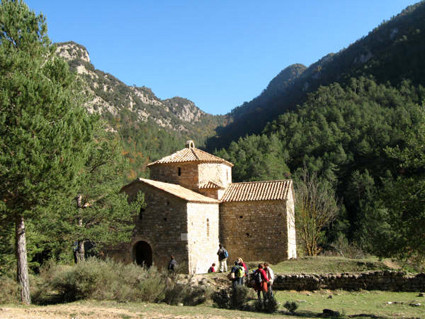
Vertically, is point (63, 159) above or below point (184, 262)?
above

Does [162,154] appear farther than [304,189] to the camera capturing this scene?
Yes

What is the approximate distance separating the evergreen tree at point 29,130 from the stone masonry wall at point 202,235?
8364 millimetres

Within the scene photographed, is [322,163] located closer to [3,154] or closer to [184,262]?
[184,262]

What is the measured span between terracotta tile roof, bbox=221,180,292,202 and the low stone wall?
19.5 ft

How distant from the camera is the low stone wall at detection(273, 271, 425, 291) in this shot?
15613 millimetres

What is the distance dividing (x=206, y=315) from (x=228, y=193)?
1404 centimetres

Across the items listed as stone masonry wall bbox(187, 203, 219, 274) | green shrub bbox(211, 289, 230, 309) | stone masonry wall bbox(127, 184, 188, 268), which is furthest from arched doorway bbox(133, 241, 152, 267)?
green shrub bbox(211, 289, 230, 309)

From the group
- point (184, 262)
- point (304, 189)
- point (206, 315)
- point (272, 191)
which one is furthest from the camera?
point (304, 189)

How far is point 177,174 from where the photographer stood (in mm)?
23141

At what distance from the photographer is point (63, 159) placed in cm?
1083

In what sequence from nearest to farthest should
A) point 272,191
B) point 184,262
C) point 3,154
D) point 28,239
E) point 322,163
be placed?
point 3,154
point 28,239
point 184,262
point 272,191
point 322,163

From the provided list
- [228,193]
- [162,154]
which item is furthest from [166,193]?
[162,154]

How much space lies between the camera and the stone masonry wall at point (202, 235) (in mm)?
18641

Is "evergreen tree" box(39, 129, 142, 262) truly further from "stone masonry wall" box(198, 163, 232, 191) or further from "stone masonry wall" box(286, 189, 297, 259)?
"stone masonry wall" box(286, 189, 297, 259)
